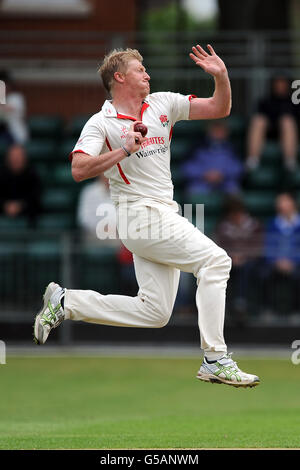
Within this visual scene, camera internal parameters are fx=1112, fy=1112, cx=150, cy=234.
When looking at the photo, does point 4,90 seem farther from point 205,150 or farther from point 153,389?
point 153,389

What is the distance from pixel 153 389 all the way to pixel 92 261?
270 centimetres

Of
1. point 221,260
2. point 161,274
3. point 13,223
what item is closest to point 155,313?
point 161,274

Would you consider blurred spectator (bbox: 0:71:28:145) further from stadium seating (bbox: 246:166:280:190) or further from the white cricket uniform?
the white cricket uniform

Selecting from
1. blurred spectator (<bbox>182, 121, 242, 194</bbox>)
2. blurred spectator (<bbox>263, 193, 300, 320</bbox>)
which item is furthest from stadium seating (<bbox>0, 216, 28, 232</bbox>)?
blurred spectator (<bbox>263, 193, 300, 320</bbox>)

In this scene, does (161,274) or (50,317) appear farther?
→ (50,317)

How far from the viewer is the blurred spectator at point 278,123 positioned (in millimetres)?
16625

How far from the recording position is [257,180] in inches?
653

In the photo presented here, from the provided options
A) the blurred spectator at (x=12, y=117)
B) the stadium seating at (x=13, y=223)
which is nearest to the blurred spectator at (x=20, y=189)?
the stadium seating at (x=13, y=223)

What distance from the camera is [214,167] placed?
53.5 feet

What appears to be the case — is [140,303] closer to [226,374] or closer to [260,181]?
[226,374]

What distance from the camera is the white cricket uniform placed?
27.5 feet

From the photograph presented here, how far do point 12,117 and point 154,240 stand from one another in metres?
9.45

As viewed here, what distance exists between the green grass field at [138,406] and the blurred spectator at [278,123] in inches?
144

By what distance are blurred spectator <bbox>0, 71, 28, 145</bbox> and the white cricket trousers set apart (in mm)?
8954
